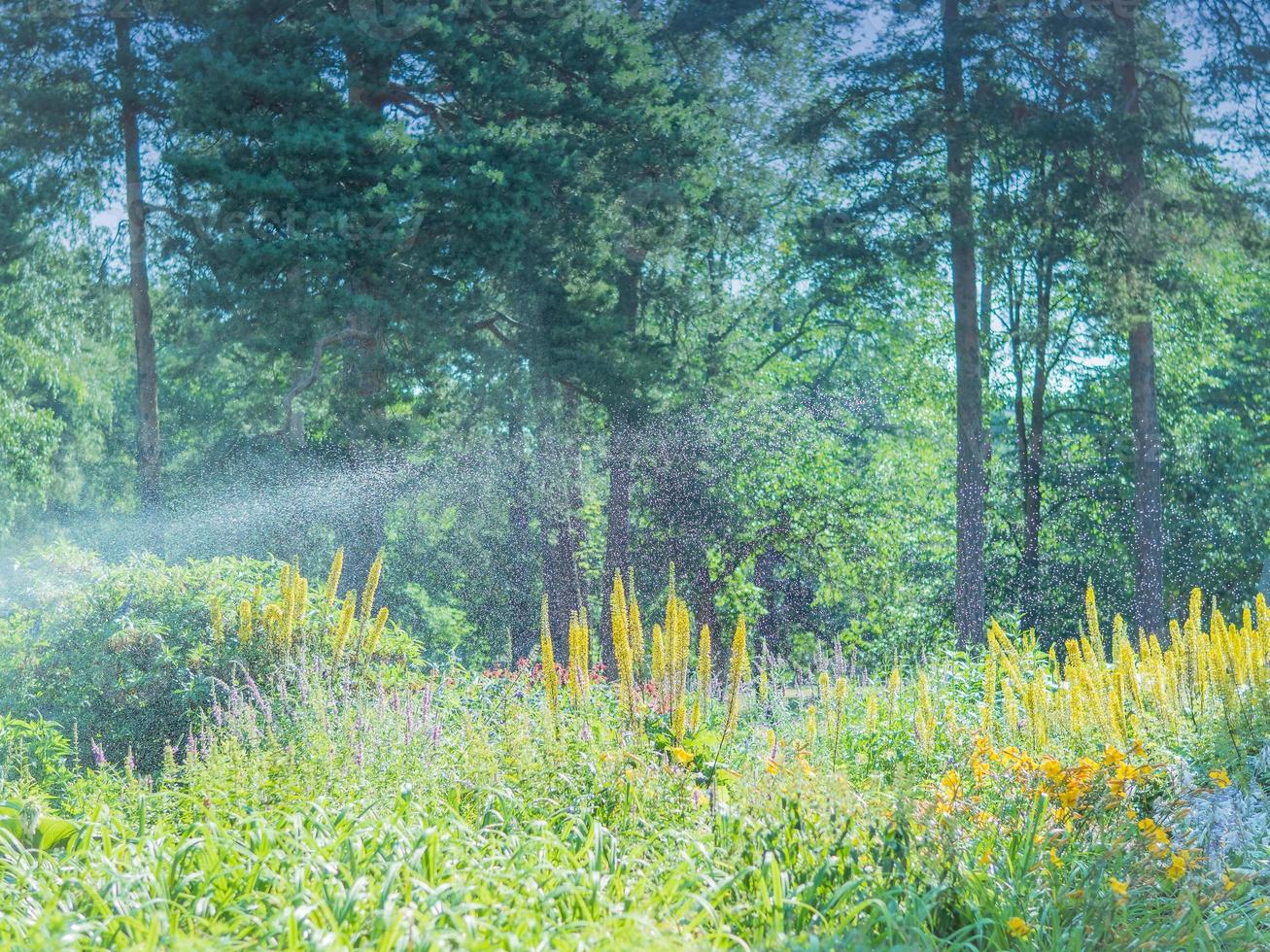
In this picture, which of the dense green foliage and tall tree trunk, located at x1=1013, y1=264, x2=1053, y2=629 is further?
tall tree trunk, located at x1=1013, y1=264, x2=1053, y2=629

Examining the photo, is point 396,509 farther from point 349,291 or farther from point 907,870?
point 907,870

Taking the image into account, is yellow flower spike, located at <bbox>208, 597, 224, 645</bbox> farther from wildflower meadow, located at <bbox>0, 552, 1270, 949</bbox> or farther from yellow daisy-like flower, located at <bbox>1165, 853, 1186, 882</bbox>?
yellow daisy-like flower, located at <bbox>1165, 853, 1186, 882</bbox>

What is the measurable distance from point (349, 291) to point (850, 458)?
9633 mm

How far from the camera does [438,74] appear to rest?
13.4 metres

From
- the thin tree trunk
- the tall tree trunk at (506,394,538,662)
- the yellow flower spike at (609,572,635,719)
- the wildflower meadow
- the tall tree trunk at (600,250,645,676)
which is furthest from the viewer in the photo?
the tall tree trunk at (506,394,538,662)

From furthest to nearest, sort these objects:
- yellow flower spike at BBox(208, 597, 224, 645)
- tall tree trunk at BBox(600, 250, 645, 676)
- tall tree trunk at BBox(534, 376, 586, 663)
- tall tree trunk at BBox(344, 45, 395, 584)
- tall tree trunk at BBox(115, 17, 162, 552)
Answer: tall tree trunk at BBox(600, 250, 645, 676), tall tree trunk at BBox(115, 17, 162, 552), tall tree trunk at BBox(534, 376, 586, 663), tall tree trunk at BBox(344, 45, 395, 584), yellow flower spike at BBox(208, 597, 224, 645)

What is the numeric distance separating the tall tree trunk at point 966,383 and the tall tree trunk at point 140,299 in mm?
8999

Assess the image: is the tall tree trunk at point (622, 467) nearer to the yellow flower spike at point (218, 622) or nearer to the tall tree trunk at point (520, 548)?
the tall tree trunk at point (520, 548)

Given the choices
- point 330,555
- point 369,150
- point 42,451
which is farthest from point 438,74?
point 42,451

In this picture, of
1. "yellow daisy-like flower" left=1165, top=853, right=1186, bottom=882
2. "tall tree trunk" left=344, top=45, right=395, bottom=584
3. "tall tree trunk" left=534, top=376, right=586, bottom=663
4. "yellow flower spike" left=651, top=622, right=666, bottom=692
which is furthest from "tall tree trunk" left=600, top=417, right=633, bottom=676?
"yellow daisy-like flower" left=1165, top=853, right=1186, bottom=882

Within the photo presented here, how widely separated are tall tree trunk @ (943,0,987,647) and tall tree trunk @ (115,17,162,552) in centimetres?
900

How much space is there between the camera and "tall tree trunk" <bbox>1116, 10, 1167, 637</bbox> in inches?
514

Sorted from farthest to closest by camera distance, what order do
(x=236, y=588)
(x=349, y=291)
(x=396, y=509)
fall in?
1. (x=396, y=509)
2. (x=349, y=291)
3. (x=236, y=588)

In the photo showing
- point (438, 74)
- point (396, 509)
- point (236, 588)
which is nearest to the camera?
point (236, 588)
